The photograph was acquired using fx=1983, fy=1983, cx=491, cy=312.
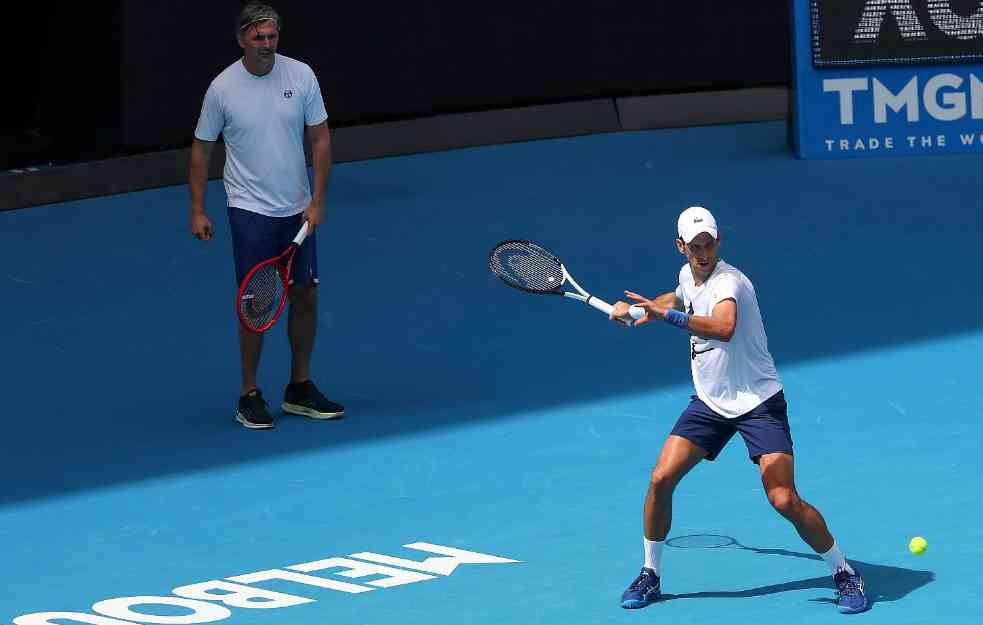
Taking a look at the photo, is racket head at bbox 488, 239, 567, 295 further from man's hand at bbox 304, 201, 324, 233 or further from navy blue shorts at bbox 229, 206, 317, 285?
navy blue shorts at bbox 229, 206, 317, 285

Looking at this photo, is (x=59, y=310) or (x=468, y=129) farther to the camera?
(x=468, y=129)

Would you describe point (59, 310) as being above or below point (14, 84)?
below

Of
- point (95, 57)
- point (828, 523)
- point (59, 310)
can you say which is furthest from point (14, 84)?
point (828, 523)

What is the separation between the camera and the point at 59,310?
43.8 feet

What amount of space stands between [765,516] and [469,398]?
2.69 m

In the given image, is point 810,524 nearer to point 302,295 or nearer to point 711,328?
point 711,328

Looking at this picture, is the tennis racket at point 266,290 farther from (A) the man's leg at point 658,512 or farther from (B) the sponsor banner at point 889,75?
(B) the sponsor banner at point 889,75

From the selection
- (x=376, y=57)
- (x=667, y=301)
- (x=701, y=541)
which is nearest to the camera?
(x=667, y=301)

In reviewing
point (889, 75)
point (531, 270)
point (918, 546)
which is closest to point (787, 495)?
point (918, 546)

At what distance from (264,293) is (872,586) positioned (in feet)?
13.1

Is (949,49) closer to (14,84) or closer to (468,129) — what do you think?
(468,129)

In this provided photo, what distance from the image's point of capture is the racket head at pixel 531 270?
862 cm

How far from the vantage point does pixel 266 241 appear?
10.6 meters

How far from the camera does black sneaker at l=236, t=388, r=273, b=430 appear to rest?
35.0 feet
